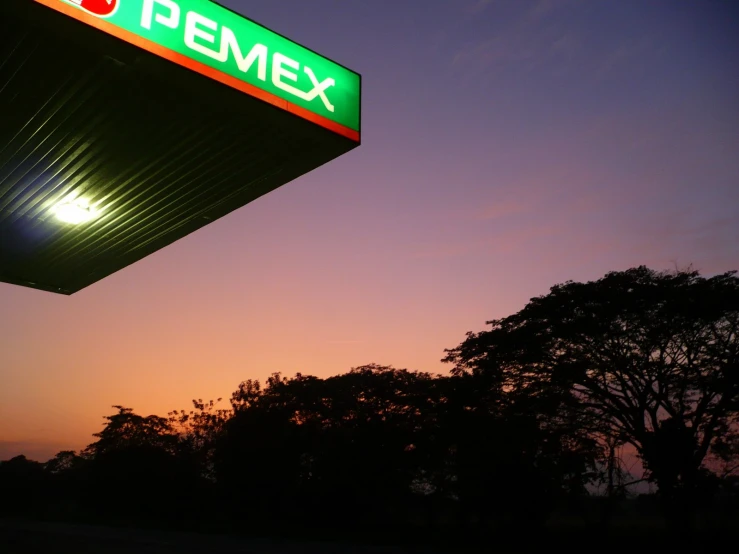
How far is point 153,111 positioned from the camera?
14.6 feet

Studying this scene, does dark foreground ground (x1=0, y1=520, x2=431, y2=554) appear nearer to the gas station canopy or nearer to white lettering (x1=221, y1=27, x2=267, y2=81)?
the gas station canopy

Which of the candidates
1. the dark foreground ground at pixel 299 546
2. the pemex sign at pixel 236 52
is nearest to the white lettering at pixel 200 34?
the pemex sign at pixel 236 52

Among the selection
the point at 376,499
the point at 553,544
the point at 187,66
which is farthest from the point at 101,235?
the point at 376,499

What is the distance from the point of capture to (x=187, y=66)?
3775 millimetres

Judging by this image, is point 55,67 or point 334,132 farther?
point 334,132

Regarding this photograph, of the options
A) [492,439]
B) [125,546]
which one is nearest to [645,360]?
[492,439]

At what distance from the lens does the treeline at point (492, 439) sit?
2089cm

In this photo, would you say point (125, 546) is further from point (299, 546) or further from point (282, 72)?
point (282, 72)

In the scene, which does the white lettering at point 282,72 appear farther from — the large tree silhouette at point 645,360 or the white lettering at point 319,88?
the large tree silhouette at point 645,360

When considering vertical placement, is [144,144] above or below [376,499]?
above

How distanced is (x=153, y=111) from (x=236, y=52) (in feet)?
2.87

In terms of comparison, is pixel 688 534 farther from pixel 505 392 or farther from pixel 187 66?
pixel 187 66

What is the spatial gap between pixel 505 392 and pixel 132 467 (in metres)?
26.3

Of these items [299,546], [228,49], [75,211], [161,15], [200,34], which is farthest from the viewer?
[299,546]
